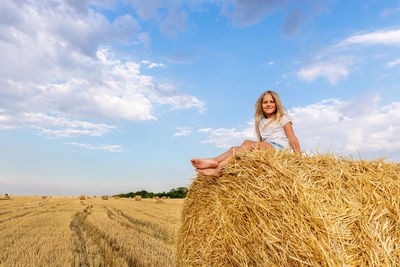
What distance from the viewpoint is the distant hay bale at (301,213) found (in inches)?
87.3

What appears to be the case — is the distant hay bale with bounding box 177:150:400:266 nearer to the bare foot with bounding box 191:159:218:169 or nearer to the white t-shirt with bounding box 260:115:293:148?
the bare foot with bounding box 191:159:218:169

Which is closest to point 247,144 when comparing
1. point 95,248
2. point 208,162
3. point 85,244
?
point 208,162

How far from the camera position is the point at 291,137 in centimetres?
405

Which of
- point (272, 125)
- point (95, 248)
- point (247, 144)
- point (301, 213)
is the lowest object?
point (95, 248)

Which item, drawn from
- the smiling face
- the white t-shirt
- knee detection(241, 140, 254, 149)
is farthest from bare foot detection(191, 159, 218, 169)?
the smiling face

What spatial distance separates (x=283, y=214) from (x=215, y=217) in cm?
103

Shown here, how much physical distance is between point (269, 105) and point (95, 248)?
3980 mm

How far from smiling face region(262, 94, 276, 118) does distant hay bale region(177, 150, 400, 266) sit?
1332 millimetres

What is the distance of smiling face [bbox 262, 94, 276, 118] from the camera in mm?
4422

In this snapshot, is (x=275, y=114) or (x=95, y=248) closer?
(x=275, y=114)

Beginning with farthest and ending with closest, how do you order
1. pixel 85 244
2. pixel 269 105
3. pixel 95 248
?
pixel 85 244
pixel 95 248
pixel 269 105

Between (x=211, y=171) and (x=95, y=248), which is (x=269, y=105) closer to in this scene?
(x=211, y=171)

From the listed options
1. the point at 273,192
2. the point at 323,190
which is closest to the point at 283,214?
the point at 273,192

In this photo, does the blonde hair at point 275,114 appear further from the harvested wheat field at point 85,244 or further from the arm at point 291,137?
the harvested wheat field at point 85,244
